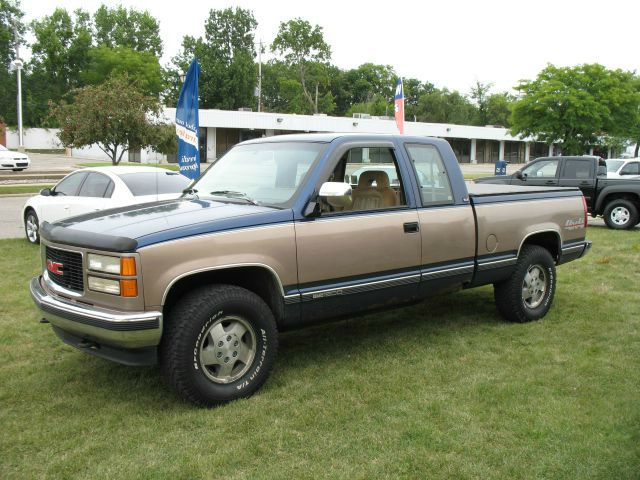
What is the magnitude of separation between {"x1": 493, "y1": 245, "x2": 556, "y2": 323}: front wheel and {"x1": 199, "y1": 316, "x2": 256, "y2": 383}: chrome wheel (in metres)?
3.06

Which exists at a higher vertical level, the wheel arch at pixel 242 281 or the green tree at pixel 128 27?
the green tree at pixel 128 27

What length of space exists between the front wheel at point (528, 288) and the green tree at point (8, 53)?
7643cm

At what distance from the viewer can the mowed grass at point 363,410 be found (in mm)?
3598

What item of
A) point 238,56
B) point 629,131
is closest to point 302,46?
point 238,56

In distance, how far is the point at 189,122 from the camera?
10641mm

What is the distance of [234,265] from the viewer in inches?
169

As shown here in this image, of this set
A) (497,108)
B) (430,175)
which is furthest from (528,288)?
(497,108)

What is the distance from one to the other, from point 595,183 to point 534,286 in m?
9.65

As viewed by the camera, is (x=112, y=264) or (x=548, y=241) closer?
(x=112, y=264)

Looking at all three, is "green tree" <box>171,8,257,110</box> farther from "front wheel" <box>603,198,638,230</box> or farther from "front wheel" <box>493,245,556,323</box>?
"front wheel" <box>493,245,556,323</box>

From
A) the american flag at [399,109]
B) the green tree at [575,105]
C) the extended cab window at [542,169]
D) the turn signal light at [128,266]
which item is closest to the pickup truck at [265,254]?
the turn signal light at [128,266]

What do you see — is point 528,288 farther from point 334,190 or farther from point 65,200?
point 65,200

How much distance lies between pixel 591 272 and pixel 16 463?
806 cm

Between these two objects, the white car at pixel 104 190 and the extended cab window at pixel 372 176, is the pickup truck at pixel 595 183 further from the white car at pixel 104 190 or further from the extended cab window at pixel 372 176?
the extended cab window at pixel 372 176
